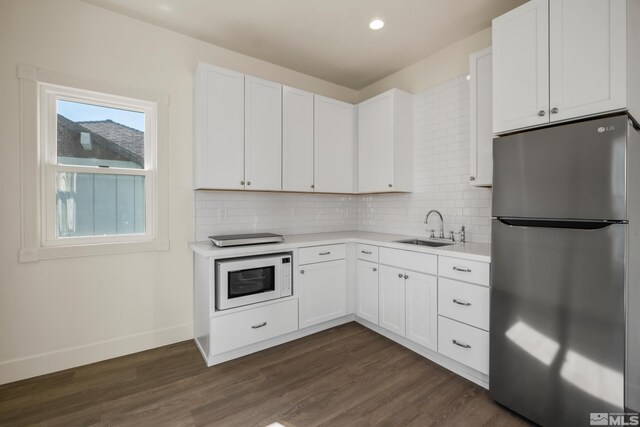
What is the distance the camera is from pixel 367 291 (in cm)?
308

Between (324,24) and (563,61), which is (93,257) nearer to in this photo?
(324,24)

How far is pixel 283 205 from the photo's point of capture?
3.49m

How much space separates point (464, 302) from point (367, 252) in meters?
1.08

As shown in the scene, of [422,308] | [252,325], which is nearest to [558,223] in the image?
[422,308]

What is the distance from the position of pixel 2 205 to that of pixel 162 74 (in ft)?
5.20

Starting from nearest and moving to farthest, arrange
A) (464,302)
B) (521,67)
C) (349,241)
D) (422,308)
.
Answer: (521,67), (464,302), (422,308), (349,241)

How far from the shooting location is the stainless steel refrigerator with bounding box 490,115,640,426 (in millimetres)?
1473

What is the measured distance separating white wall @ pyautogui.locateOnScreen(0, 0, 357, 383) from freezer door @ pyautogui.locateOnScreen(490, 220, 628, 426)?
2.63m

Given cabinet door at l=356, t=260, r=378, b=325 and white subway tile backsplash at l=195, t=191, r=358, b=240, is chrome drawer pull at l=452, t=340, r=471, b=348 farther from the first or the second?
white subway tile backsplash at l=195, t=191, r=358, b=240

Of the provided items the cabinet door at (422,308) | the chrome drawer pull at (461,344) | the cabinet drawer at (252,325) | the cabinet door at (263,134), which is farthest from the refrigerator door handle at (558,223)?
the cabinet door at (263,134)

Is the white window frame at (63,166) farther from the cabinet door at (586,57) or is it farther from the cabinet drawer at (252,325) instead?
the cabinet door at (586,57)

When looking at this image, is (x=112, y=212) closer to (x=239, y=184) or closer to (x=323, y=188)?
(x=239, y=184)

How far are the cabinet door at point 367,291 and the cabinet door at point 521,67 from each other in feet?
5.51

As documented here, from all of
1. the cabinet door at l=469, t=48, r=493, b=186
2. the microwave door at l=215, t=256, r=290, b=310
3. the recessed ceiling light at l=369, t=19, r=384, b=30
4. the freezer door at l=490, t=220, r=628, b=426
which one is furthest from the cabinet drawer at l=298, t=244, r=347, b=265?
the recessed ceiling light at l=369, t=19, r=384, b=30
